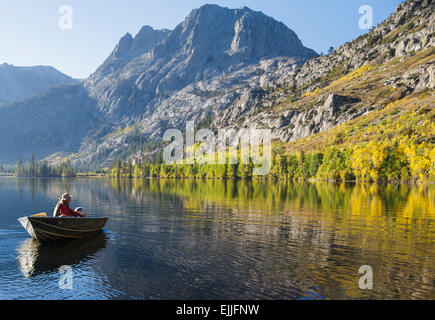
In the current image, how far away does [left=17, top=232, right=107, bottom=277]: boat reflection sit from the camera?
22391 millimetres

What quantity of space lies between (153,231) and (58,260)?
42.9 feet

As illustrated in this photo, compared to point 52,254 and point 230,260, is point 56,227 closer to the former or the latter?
point 52,254

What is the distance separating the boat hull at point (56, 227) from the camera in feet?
94.1

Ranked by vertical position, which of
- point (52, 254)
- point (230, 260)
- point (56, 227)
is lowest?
point (52, 254)

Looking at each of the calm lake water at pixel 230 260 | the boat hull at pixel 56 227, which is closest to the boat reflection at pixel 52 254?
the calm lake water at pixel 230 260

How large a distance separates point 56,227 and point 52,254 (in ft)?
11.8

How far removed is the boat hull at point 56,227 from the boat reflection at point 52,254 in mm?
734

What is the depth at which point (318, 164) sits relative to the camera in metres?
181

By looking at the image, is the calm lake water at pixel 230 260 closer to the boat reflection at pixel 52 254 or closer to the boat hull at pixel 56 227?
the boat reflection at pixel 52 254

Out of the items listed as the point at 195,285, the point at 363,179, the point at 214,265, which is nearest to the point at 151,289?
the point at 195,285

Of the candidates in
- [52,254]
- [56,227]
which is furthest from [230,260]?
[56,227]

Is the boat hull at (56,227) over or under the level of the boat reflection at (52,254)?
over

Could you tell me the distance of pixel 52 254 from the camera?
26.0 m
